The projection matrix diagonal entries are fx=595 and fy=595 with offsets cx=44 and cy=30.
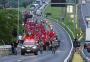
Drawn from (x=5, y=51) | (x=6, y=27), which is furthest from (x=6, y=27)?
(x=5, y=51)

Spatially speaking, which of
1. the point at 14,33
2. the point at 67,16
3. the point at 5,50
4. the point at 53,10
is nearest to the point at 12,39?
the point at 14,33

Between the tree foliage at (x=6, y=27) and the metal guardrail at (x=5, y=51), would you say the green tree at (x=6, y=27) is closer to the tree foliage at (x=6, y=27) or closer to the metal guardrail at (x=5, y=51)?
the tree foliage at (x=6, y=27)

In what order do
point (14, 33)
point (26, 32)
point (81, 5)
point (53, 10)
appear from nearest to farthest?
1. point (14, 33)
2. point (26, 32)
3. point (81, 5)
4. point (53, 10)

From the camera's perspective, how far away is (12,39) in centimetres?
7738

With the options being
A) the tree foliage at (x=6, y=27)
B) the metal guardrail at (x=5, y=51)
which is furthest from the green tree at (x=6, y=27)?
the metal guardrail at (x=5, y=51)

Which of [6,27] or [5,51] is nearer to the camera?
[5,51]

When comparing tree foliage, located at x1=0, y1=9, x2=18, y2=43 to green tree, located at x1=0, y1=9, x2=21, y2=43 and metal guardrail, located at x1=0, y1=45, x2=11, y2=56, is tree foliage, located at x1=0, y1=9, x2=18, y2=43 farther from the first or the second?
metal guardrail, located at x1=0, y1=45, x2=11, y2=56

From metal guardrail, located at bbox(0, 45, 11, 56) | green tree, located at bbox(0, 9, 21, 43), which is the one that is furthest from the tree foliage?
metal guardrail, located at bbox(0, 45, 11, 56)

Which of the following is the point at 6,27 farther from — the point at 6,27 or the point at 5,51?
the point at 5,51

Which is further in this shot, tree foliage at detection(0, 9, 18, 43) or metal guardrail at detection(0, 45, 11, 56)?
tree foliage at detection(0, 9, 18, 43)

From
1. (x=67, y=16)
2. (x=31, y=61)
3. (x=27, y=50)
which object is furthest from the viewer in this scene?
(x=67, y=16)

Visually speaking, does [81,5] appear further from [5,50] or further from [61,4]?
[5,50]

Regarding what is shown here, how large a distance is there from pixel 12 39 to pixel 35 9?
4052 inches

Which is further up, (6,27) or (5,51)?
(6,27)
